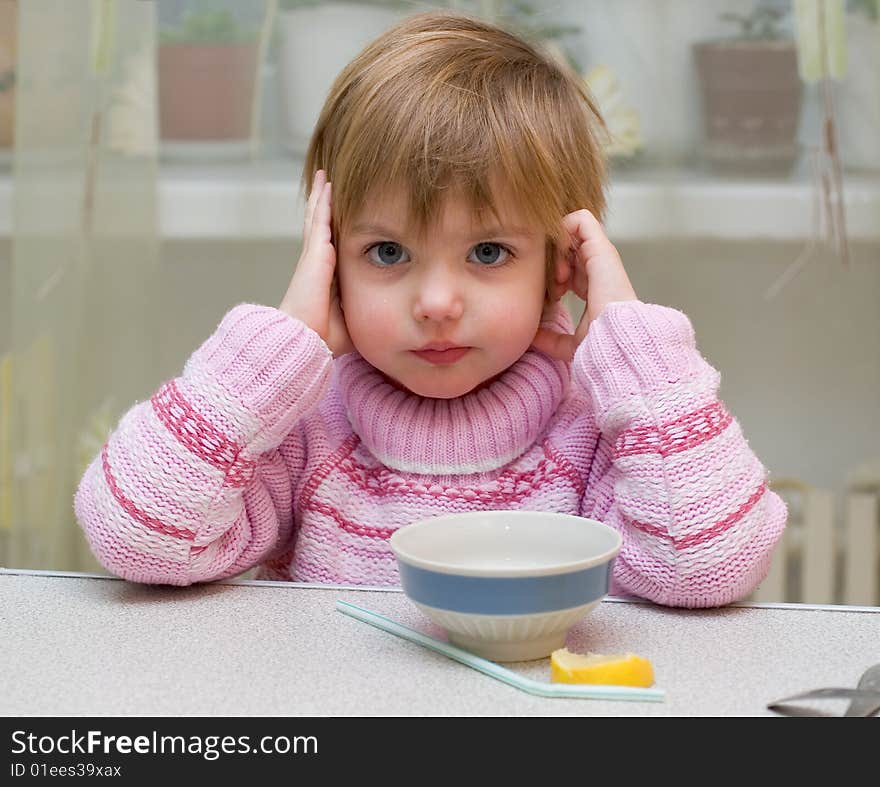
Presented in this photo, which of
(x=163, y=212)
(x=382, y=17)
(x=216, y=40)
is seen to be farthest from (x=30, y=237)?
(x=382, y=17)

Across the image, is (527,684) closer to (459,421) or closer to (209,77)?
(459,421)

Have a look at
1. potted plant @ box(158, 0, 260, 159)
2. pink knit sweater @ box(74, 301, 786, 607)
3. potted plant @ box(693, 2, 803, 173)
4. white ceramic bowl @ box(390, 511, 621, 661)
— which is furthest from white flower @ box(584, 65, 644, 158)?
white ceramic bowl @ box(390, 511, 621, 661)

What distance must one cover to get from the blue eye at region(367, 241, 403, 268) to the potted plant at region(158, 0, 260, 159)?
0.79 metres

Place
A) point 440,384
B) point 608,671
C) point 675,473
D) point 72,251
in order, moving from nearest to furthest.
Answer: point 608,671, point 675,473, point 440,384, point 72,251

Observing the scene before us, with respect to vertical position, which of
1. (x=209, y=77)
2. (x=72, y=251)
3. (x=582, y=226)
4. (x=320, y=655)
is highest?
(x=209, y=77)

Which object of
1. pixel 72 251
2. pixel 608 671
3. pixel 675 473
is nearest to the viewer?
pixel 608 671

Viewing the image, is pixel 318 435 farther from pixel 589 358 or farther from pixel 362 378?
pixel 589 358

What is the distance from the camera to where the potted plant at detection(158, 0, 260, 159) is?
1.60 meters

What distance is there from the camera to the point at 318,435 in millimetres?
978

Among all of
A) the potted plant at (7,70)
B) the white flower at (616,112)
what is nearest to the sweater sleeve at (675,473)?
the white flower at (616,112)

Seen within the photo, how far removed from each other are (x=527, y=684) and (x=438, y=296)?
318 millimetres

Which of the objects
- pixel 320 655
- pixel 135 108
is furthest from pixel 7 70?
pixel 320 655

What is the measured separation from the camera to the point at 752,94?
1600 mm

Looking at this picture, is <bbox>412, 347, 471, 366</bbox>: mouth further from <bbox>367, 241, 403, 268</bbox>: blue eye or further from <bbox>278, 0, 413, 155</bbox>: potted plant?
<bbox>278, 0, 413, 155</bbox>: potted plant
